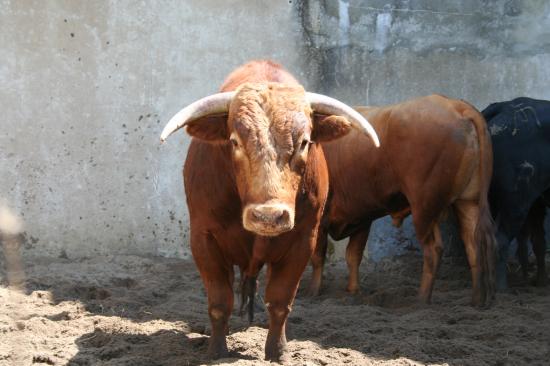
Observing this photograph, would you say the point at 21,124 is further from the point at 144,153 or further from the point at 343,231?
the point at 343,231

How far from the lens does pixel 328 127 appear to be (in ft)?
14.4

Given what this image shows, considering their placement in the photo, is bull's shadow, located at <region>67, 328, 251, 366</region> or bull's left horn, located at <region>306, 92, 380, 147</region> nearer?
bull's left horn, located at <region>306, 92, 380, 147</region>

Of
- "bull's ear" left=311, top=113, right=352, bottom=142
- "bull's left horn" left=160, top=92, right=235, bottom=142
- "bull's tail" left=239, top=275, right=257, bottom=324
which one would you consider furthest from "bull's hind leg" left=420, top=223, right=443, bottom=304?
"bull's left horn" left=160, top=92, right=235, bottom=142

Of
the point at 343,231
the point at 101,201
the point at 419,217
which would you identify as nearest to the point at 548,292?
the point at 419,217

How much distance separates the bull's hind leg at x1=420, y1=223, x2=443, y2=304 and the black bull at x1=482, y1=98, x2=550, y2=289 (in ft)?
2.13

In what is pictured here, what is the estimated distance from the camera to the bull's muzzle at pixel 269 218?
3768 mm

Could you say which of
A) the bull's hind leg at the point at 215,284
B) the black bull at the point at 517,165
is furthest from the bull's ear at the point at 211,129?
the black bull at the point at 517,165

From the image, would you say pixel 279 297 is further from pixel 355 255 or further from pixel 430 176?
pixel 355 255

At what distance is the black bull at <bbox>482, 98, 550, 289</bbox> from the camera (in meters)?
7.25

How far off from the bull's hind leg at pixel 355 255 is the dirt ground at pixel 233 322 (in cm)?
13

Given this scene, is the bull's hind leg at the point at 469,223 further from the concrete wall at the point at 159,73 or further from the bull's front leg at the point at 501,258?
the concrete wall at the point at 159,73

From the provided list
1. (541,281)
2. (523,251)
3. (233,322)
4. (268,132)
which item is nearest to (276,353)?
(233,322)

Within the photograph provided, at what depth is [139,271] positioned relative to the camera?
7527mm

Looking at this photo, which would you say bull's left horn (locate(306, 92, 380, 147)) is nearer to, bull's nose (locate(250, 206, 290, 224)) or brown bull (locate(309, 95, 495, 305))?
bull's nose (locate(250, 206, 290, 224))
